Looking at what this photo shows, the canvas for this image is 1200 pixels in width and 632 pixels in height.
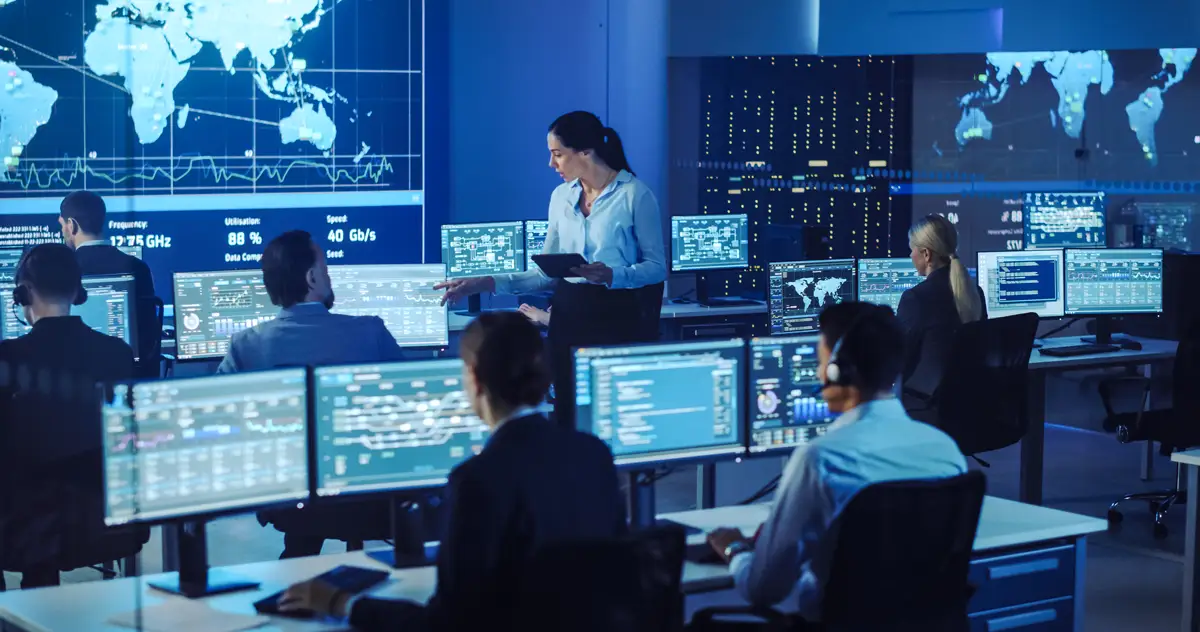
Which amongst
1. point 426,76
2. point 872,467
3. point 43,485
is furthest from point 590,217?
point 426,76

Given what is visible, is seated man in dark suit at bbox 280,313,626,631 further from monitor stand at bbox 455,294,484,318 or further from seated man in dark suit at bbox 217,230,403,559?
monitor stand at bbox 455,294,484,318

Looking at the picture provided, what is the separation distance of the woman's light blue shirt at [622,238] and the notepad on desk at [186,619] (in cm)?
235

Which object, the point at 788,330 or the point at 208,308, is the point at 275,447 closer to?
the point at 208,308

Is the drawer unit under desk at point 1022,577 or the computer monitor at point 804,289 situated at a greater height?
the computer monitor at point 804,289

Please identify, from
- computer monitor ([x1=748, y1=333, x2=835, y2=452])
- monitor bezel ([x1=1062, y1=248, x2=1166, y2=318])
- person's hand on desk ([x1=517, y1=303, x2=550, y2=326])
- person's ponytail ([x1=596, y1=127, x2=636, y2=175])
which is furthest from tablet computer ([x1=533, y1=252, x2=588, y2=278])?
monitor bezel ([x1=1062, y1=248, x2=1166, y2=318])

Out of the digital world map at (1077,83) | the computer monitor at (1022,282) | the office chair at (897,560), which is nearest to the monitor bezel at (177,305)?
the computer monitor at (1022,282)

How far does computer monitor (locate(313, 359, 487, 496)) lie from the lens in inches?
130

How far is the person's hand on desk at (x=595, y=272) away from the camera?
4.99 metres

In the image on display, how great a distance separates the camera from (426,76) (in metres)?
8.31

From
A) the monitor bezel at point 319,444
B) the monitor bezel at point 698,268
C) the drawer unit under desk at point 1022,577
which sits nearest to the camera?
the monitor bezel at point 319,444

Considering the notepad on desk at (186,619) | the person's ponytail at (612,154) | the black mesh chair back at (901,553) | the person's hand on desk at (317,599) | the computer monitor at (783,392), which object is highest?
the person's ponytail at (612,154)

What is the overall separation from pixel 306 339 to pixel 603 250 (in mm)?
1581

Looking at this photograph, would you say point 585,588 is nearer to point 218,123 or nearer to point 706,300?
point 218,123

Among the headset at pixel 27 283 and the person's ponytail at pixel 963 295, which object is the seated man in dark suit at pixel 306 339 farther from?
the person's ponytail at pixel 963 295
